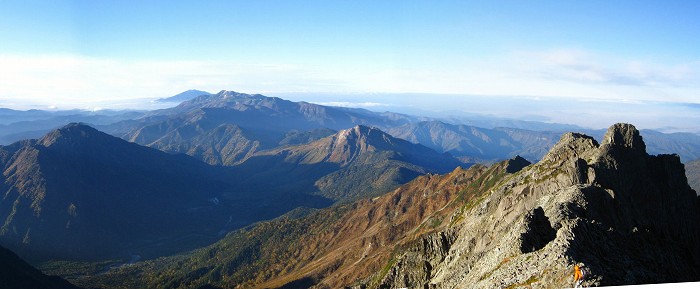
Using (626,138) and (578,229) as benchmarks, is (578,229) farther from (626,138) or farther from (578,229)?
(626,138)

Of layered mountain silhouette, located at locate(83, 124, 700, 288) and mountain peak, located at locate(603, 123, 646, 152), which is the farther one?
mountain peak, located at locate(603, 123, 646, 152)

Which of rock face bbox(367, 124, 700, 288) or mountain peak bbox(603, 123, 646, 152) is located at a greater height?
mountain peak bbox(603, 123, 646, 152)

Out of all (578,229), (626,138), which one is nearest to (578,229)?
(578,229)

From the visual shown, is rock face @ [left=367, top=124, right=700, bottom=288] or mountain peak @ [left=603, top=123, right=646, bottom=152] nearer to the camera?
rock face @ [left=367, top=124, right=700, bottom=288]

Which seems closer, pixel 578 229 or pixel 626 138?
pixel 578 229

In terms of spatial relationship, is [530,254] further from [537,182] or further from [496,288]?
[537,182]
